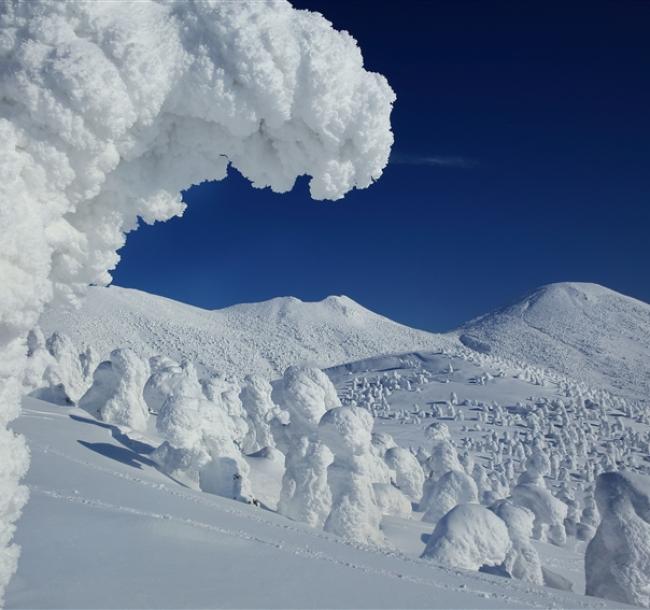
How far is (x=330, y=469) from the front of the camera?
24.4 meters

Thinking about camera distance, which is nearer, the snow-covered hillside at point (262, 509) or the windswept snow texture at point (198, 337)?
the snow-covered hillside at point (262, 509)

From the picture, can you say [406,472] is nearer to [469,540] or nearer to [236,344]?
[469,540]

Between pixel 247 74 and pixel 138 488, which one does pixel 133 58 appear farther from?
pixel 138 488

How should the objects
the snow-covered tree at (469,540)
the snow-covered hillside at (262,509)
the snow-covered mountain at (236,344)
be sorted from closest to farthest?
the snow-covered hillside at (262,509) < the snow-covered tree at (469,540) < the snow-covered mountain at (236,344)

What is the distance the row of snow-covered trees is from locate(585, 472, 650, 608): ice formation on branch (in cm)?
3

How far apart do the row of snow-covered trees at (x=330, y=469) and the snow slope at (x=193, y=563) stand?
4228 mm

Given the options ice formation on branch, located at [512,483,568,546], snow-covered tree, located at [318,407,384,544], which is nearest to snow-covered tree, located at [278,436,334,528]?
snow-covered tree, located at [318,407,384,544]

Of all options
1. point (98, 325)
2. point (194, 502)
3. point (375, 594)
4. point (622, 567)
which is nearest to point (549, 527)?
point (622, 567)

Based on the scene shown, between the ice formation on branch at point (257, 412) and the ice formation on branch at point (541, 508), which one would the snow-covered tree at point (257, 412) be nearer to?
the ice formation on branch at point (257, 412)

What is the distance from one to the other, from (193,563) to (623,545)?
11.7m

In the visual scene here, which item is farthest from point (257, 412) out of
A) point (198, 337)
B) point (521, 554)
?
point (198, 337)

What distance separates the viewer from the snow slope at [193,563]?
898 centimetres

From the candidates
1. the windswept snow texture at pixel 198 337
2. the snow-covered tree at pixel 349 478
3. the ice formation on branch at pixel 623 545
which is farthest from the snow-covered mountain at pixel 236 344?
the ice formation on branch at pixel 623 545

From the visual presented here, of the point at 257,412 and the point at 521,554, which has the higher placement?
the point at 257,412
